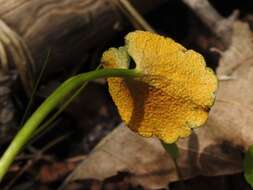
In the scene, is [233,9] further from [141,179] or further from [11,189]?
[11,189]

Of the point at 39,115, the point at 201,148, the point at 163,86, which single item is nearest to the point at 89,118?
the point at 201,148

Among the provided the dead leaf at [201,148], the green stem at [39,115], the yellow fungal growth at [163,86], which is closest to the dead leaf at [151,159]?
the dead leaf at [201,148]

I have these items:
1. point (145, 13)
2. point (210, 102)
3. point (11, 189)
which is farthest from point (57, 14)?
point (210, 102)

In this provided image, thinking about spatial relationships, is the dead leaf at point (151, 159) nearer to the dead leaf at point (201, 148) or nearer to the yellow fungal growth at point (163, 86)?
the dead leaf at point (201, 148)

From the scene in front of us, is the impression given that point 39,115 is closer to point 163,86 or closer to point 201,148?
point 163,86

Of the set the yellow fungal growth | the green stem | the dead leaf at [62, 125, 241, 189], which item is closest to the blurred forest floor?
the dead leaf at [62, 125, 241, 189]

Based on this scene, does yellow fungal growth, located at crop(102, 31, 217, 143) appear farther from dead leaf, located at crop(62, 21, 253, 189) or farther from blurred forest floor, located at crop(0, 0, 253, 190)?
blurred forest floor, located at crop(0, 0, 253, 190)
